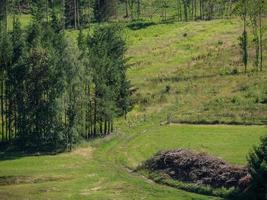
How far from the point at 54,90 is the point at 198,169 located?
34446mm

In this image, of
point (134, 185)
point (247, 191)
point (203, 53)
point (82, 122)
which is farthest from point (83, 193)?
point (203, 53)

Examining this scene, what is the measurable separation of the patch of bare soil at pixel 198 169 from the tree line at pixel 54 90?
70.2ft

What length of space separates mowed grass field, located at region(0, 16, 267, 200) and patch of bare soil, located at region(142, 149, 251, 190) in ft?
10.7

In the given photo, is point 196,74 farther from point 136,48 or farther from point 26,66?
point 26,66

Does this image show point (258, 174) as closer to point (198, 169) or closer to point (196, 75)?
point (198, 169)

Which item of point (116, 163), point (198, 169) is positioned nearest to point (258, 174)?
point (198, 169)

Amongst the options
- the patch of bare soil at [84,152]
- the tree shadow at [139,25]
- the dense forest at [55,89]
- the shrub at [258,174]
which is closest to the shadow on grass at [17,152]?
the dense forest at [55,89]

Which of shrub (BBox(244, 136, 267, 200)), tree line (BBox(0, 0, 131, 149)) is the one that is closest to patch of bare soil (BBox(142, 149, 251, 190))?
shrub (BBox(244, 136, 267, 200))

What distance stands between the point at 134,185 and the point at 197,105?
38.9 metres

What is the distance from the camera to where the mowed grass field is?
74.4 meters

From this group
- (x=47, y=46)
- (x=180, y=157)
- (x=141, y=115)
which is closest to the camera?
(x=180, y=157)

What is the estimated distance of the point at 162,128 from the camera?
331 ft

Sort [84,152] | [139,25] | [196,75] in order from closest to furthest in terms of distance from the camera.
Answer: [84,152]
[196,75]
[139,25]

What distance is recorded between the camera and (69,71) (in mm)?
94812
